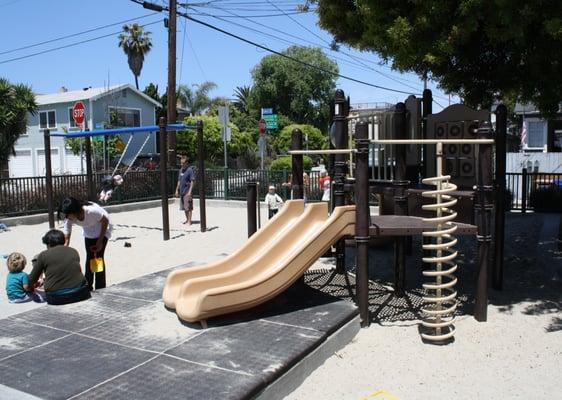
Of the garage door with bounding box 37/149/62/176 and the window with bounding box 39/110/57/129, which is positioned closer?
the window with bounding box 39/110/57/129

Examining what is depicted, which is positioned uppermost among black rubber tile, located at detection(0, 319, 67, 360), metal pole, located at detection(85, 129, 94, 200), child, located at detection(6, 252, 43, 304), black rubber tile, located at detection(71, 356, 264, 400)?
metal pole, located at detection(85, 129, 94, 200)

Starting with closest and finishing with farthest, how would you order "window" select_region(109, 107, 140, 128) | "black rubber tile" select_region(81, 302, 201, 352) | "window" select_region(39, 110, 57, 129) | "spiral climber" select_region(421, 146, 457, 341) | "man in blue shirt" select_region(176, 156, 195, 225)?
"black rubber tile" select_region(81, 302, 201, 352)
"spiral climber" select_region(421, 146, 457, 341)
"man in blue shirt" select_region(176, 156, 195, 225)
"window" select_region(109, 107, 140, 128)
"window" select_region(39, 110, 57, 129)

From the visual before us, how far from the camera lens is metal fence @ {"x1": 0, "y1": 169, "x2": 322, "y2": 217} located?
588 inches

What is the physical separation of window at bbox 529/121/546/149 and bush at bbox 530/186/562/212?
14.3 m

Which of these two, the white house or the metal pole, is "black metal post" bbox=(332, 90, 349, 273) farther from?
the white house

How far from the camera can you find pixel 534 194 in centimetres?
1574

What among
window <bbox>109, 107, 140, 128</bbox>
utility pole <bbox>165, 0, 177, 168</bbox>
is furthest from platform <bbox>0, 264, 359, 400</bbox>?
window <bbox>109, 107, 140, 128</bbox>

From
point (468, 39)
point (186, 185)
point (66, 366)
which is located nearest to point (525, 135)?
point (186, 185)

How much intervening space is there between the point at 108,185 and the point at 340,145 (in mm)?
11338

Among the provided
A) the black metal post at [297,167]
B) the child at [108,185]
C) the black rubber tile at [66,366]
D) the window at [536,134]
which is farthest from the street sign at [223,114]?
the window at [536,134]

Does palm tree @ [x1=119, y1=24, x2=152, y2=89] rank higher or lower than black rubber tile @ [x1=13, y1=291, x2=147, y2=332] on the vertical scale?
higher

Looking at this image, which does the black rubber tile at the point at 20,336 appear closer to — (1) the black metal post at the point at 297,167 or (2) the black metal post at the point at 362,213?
(2) the black metal post at the point at 362,213

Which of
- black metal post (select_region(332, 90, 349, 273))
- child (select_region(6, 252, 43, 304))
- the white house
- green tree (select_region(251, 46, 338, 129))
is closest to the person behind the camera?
child (select_region(6, 252, 43, 304))

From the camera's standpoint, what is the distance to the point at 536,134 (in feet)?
94.4
